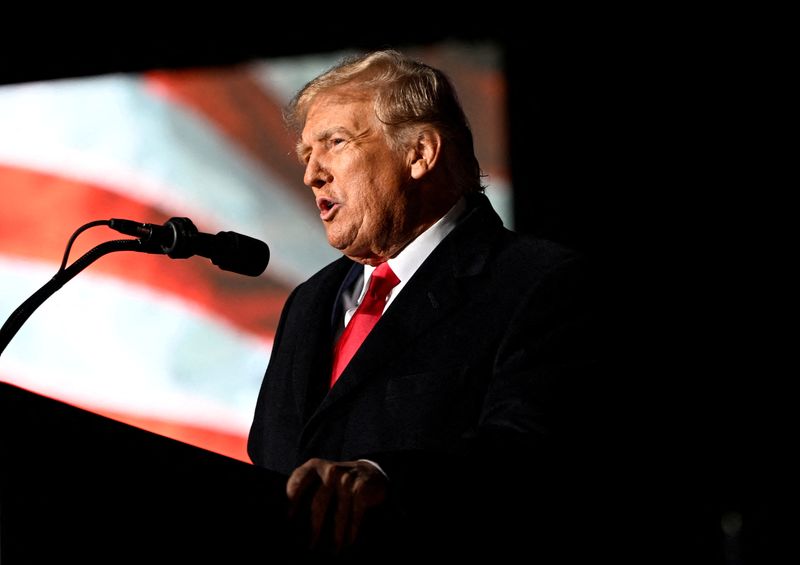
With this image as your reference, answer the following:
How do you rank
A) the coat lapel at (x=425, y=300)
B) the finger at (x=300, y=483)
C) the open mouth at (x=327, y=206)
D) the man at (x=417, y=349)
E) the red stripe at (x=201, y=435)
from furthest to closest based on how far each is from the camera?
the red stripe at (x=201, y=435), the open mouth at (x=327, y=206), the coat lapel at (x=425, y=300), the man at (x=417, y=349), the finger at (x=300, y=483)

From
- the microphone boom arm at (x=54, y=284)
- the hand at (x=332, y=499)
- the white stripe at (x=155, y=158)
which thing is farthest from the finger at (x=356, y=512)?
the white stripe at (x=155, y=158)

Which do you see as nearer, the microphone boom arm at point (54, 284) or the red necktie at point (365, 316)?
the microphone boom arm at point (54, 284)

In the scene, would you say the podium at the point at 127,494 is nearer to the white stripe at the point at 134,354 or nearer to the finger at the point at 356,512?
the finger at the point at 356,512

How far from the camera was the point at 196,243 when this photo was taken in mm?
1309

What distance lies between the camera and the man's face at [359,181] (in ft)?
5.87

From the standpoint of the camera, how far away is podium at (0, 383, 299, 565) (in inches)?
35.4

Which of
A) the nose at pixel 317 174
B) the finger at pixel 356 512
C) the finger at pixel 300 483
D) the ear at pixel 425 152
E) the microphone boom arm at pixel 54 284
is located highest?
the ear at pixel 425 152

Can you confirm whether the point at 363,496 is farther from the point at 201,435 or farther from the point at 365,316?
the point at 201,435

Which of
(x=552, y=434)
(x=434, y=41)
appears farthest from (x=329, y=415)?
(x=434, y=41)

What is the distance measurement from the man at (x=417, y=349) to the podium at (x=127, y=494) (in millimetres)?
44

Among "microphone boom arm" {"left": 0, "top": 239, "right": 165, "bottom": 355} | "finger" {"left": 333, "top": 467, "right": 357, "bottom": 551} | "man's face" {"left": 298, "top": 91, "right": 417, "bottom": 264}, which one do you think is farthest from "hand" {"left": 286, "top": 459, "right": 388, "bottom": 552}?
"man's face" {"left": 298, "top": 91, "right": 417, "bottom": 264}

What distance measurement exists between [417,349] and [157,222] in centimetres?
153

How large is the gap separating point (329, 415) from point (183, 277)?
142cm

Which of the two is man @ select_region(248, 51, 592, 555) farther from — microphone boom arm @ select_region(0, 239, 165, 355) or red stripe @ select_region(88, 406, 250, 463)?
red stripe @ select_region(88, 406, 250, 463)
